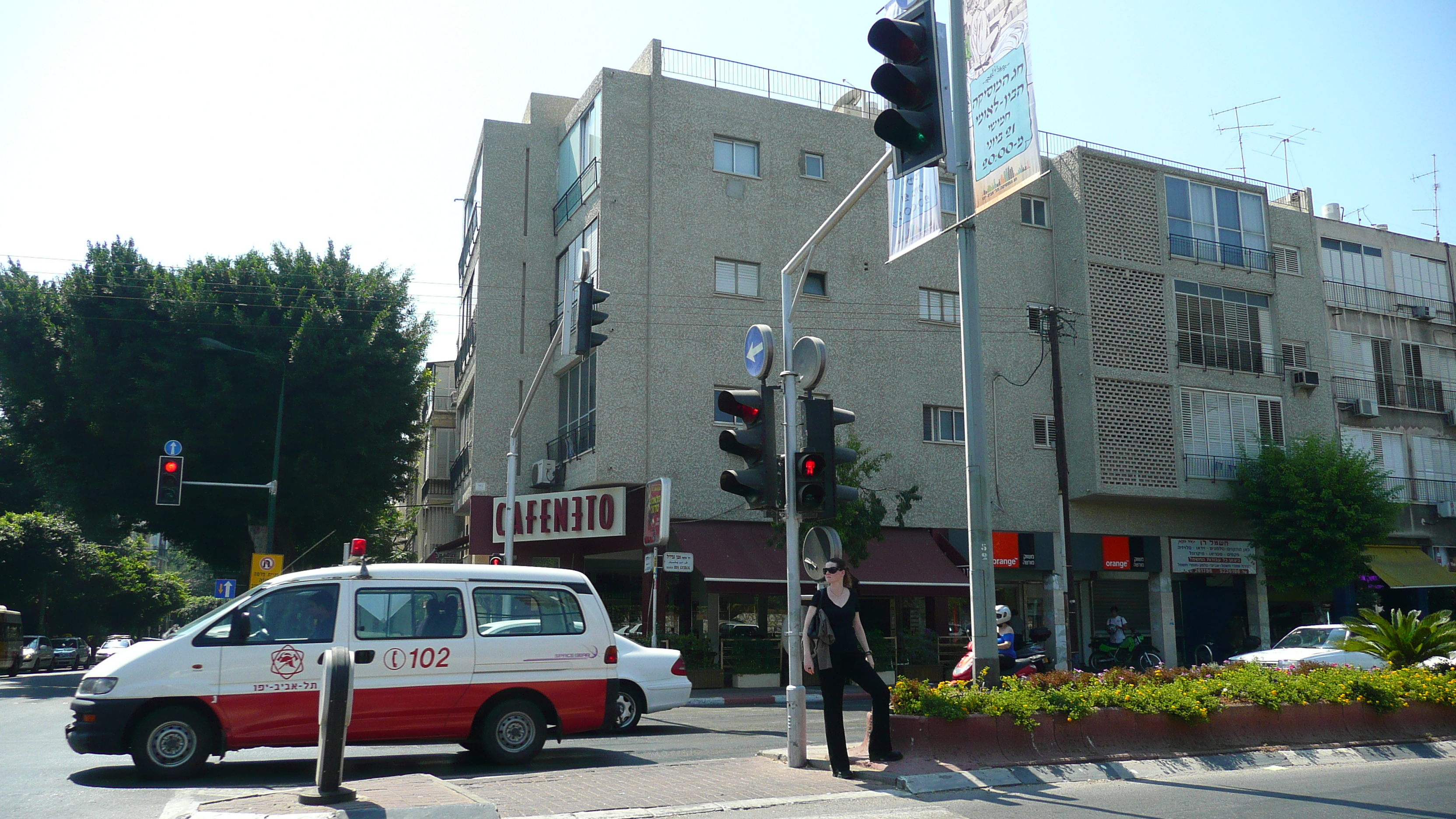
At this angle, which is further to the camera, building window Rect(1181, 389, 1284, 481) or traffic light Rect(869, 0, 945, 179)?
building window Rect(1181, 389, 1284, 481)

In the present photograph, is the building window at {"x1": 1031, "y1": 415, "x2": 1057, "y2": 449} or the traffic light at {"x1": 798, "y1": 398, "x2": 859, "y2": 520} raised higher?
the building window at {"x1": 1031, "y1": 415, "x2": 1057, "y2": 449}

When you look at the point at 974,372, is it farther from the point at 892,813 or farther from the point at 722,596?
the point at 722,596

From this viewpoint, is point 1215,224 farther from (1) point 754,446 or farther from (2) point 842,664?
(2) point 842,664

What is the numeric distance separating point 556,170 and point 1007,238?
42.1 ft

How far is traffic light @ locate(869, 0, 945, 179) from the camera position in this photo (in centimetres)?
780

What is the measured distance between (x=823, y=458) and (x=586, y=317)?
5.49 metres

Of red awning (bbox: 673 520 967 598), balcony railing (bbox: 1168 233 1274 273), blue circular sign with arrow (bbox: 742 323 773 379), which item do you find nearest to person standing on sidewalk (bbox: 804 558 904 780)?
blue circular sign with arrow (bbox: 742 323 773 379)

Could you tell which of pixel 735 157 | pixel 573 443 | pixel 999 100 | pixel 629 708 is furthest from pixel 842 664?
pixel 735 157

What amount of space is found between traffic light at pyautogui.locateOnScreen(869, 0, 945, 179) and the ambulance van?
5.93 metres

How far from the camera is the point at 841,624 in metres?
9.25

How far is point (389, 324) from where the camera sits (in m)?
32.1

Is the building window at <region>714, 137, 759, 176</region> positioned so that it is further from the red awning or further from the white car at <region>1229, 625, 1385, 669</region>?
the white car at <region>1229, 625, 1385, 669</region>

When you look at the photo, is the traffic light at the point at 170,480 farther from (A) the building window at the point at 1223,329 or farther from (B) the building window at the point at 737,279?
(A) the building window at the point at 1223,329

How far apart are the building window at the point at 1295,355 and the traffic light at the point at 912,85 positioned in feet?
99.4
